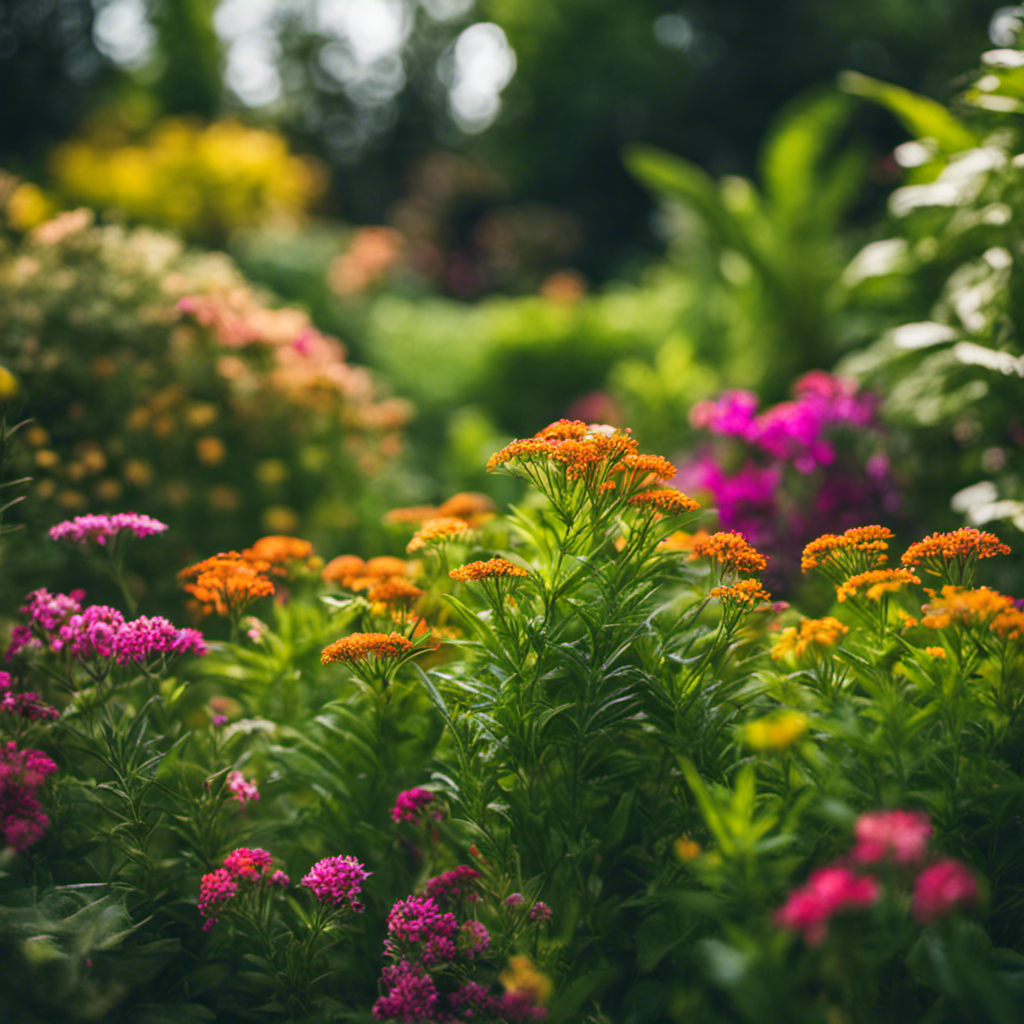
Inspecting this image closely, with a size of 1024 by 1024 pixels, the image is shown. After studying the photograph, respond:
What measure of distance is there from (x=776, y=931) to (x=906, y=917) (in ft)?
0.89

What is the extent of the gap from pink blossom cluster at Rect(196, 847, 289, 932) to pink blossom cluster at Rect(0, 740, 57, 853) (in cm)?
29

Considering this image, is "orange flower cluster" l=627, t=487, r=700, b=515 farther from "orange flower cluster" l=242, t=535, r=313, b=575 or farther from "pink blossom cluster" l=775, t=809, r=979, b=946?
"orange flower cluster" l=242, t=535, r=313, b=575

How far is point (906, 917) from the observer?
1134 mm

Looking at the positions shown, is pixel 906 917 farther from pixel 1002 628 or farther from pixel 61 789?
pixel 61 789

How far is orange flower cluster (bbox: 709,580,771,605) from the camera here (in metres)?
1.30

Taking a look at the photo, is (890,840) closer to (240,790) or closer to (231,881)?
(231,881)

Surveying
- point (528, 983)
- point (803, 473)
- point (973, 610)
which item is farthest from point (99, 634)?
point (803, 473)

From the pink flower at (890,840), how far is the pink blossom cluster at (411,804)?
888mm

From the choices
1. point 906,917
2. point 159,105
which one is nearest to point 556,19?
point 159,105

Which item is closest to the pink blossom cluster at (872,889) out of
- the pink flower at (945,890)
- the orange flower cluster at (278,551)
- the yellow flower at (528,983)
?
the pink flower at (945,890)

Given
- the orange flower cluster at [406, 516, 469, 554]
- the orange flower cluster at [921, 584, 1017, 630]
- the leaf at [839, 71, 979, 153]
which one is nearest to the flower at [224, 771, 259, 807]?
the orange flower cluster at [406, 516, 469, 554]

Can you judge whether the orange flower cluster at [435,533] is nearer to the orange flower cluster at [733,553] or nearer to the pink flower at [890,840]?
the orange flower cluster at [733,553]

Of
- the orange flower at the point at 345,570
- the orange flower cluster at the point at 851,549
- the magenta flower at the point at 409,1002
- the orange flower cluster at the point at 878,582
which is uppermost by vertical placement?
the orange flower at the point at 345,570

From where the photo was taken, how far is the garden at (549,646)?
3.91 feet
